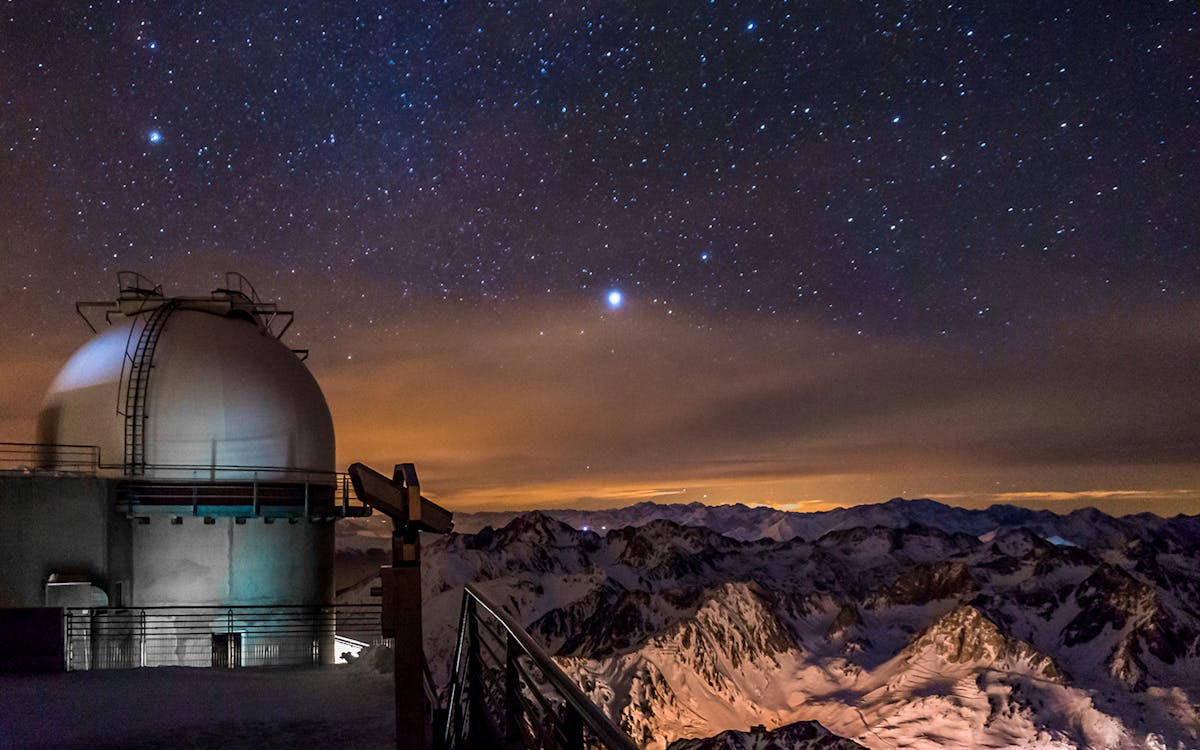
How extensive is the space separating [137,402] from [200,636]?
6.26 m

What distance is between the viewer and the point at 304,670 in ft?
47.7

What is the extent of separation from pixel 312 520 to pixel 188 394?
4876 mm

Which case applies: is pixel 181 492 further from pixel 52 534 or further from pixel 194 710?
pixel 194 710

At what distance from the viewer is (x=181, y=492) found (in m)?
22.9

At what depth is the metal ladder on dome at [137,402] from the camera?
22.8m

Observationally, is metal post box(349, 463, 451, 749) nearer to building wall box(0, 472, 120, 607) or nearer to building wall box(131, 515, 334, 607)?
building wall box(0, 472, 120, 607)

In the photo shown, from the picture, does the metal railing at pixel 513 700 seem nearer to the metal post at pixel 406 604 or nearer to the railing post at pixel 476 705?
the railing post at pixel 476 705

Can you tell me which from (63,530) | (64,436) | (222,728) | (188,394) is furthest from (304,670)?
(64,436)

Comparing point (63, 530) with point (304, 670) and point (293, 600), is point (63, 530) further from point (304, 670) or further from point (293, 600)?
point (304, 670)

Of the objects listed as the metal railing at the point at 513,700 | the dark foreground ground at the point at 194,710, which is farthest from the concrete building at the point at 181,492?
the metal railing at the point at 513,700

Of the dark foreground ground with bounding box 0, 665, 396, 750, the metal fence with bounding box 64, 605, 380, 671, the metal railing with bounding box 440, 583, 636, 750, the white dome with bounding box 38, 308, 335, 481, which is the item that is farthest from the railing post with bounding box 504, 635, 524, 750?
the white dome with bounding box 38, 308, 335, 481

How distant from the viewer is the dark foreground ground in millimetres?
8867

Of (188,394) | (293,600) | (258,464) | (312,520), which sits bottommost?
(293,600)

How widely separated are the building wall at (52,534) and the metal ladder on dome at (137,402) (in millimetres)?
1020
